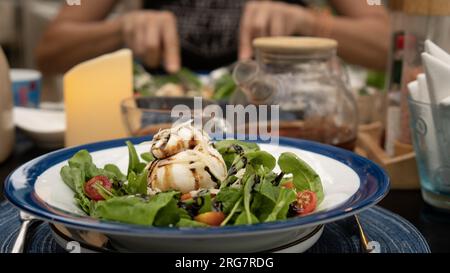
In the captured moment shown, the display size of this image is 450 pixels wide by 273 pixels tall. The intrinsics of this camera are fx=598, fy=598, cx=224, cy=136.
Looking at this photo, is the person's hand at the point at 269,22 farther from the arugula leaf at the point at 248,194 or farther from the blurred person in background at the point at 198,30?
the arugula leaf at the point at 248,194

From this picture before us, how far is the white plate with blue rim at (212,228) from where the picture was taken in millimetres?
479

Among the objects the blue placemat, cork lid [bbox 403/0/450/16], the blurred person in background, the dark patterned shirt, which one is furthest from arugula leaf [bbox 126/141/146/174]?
the dark patterned shirt

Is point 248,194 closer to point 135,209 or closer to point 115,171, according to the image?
point 135,209

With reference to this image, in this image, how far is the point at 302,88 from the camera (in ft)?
3.19

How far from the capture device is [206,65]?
2152 millimetres

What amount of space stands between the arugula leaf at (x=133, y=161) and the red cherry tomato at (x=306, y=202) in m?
0.20

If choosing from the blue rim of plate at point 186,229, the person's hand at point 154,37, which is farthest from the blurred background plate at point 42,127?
the person's hand at point 154,37

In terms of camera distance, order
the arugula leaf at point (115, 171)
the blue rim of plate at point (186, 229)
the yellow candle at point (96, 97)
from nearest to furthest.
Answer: the blue rim of plate at point (186, 229) < the arugula leaf at point (115, 171) < the yellow candle at point (96, 97)

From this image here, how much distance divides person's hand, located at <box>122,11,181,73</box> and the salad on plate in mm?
1092

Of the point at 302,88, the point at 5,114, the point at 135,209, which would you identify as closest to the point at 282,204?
the point at 135,209

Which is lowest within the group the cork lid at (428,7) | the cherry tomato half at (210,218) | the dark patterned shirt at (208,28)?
the dark patterned shirt at (208,28)
